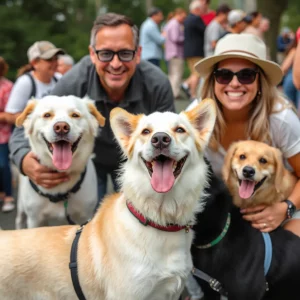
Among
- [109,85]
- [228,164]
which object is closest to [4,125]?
[109,85]

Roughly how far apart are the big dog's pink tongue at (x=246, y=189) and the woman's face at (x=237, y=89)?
1.63ft

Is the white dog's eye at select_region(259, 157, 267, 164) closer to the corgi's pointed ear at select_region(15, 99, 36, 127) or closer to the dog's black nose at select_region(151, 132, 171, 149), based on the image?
the dog's black nose at select_region(151, 132, 171, 149)

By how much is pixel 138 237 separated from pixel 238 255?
0.69 m

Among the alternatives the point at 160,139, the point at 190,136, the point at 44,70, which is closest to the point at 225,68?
the point at 190,136

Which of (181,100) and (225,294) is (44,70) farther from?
(181,100)

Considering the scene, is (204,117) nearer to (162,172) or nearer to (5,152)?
(162,172)

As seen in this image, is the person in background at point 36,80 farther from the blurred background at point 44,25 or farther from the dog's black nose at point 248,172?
the blurred background at point 44,25

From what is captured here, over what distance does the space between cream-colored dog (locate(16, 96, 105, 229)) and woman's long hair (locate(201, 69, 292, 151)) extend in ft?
2.56

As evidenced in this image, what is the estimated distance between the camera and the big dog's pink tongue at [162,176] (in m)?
2.00

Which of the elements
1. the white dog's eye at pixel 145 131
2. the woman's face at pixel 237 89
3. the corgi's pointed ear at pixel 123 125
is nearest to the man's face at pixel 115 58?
the woman's face at pixel 237 89

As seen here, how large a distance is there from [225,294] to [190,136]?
102 cm

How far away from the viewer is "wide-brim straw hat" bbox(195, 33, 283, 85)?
2.78 m

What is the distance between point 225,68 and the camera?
284 cm

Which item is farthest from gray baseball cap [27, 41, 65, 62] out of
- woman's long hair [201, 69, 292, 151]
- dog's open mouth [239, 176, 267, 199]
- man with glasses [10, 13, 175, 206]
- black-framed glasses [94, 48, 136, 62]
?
dog's open mouth [239, 176, 267, 199]
